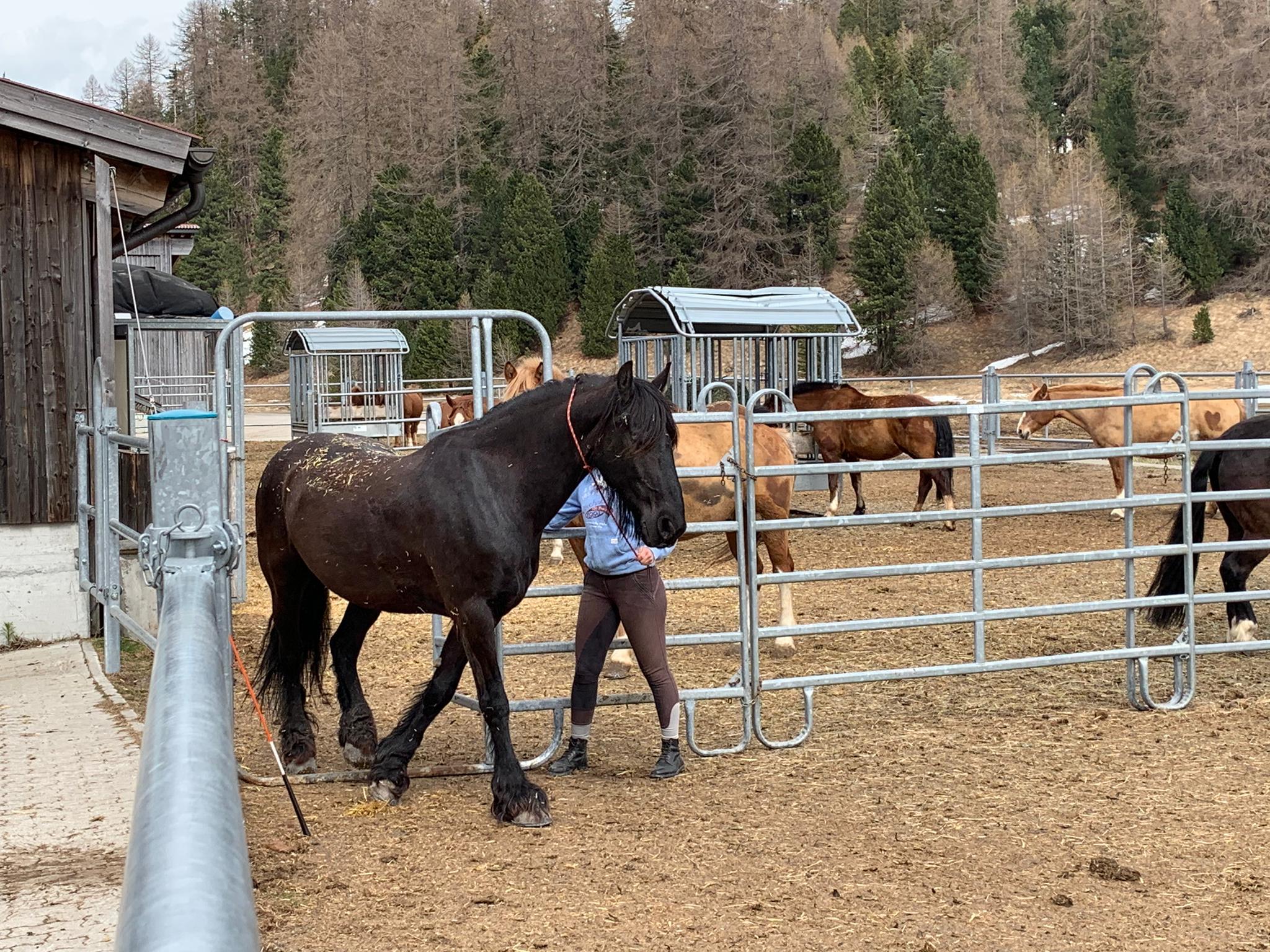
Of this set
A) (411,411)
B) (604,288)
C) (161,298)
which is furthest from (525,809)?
(604,288)

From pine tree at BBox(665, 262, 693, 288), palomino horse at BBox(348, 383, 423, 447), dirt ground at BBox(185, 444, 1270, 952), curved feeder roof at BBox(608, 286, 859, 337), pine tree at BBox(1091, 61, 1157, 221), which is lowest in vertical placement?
dirt ground at BBox(185, 444, 1270, 952)

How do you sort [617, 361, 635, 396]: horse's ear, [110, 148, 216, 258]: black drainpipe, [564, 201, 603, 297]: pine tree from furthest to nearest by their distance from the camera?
[564, 201, 603, 297]: pine tree < [110, 148, 216, 258]: black drainpipe < [617, 361, 635, 396]: horse's ear

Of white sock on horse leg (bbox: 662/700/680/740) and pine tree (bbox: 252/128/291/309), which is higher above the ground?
pine tree (bbox: 252/128/291/309)

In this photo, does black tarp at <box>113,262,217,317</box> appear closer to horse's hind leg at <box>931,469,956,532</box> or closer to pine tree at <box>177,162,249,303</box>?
horse's hind leg at <box>931,469,956,532</box>

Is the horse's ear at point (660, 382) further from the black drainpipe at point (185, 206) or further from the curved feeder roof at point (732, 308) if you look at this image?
the curved feeder roof at point (732, 308)

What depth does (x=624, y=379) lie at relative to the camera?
4.55 m

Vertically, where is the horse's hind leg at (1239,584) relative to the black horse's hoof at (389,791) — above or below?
above

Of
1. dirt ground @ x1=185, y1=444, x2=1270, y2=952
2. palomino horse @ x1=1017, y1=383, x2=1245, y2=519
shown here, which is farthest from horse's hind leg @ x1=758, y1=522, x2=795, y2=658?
palomino horse @ x1=1017, y1=383, x2=1245, y2=519

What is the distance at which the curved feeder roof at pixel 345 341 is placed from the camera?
28.6m

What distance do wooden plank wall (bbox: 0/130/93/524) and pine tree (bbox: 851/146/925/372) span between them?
1408 inches

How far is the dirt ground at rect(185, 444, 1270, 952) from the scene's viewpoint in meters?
3.63

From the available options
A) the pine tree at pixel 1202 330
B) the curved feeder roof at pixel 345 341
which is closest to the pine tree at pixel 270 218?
the curved feeder roof at pixel 345 341

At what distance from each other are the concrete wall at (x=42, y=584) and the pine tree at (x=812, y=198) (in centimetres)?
4245

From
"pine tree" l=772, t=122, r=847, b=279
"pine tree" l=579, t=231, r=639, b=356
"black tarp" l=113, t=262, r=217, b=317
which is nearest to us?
"black tarp" l=113, t=262, r=217, b=317
